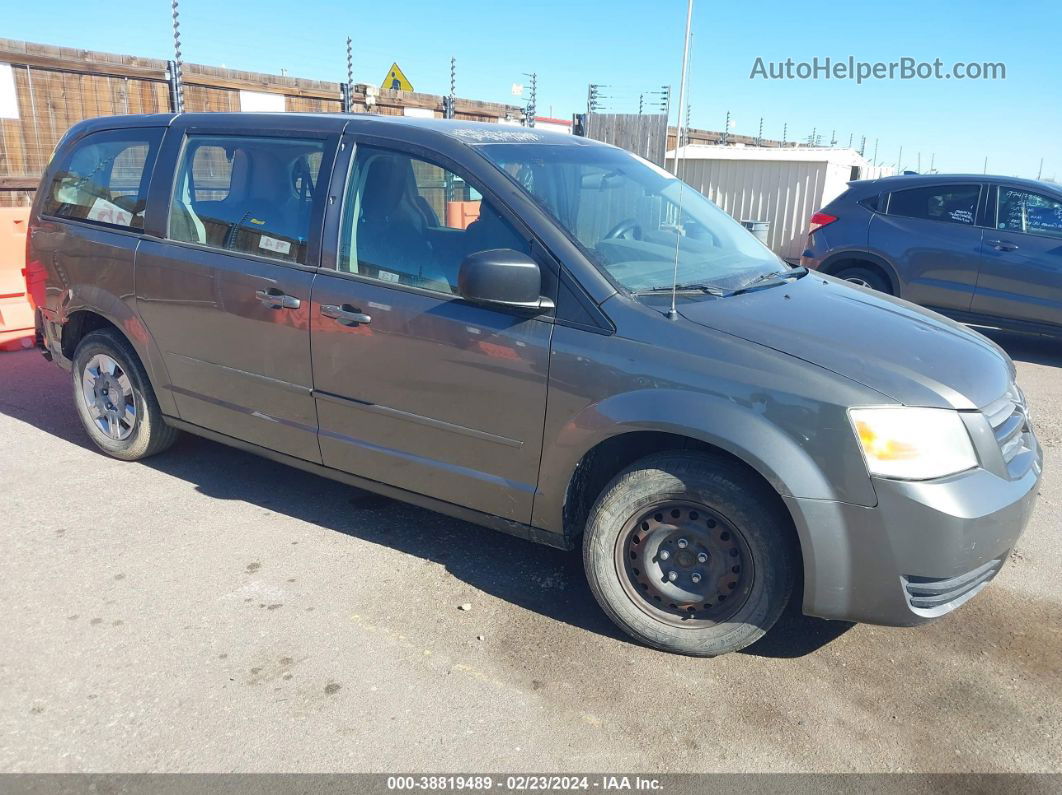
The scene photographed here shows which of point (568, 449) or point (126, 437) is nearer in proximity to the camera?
point (568, 449)

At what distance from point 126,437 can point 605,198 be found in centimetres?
305

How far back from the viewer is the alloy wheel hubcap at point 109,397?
15.4ft

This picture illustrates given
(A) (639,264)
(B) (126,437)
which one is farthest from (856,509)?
(B) (126,437)

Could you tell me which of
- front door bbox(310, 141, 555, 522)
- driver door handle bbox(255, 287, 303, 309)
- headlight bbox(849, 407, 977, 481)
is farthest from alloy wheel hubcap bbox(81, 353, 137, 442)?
headlight bbox(849, 407, 977, 481)

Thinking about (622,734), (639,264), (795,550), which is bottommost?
(622,734)

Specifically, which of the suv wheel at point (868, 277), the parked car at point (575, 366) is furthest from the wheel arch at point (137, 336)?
the suv wheel at point (868, 277)

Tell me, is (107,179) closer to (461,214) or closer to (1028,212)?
(461,214)

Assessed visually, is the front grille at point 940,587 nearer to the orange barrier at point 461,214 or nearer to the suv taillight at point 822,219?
the orange barrier at point 461,214

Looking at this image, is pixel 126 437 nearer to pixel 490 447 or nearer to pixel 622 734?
pixel 490 447

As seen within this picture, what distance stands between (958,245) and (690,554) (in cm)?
647

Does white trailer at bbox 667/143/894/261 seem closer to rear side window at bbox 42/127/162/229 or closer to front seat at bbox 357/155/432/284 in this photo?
rear side window at bbox 42/127/162/229

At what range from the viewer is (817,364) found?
2775 mm

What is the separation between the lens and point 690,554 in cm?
304

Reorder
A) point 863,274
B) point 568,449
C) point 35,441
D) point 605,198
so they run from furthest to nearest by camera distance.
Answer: point 863,274
point 35,441
point 605,198
point 568,449
